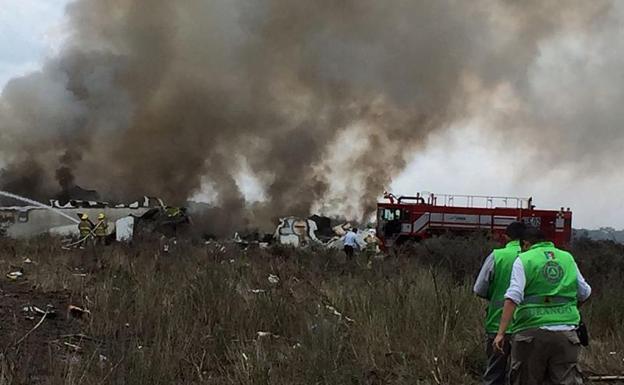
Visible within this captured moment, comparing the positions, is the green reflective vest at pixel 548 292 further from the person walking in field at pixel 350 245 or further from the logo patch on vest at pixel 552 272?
the person walking in field at pixel 350 245

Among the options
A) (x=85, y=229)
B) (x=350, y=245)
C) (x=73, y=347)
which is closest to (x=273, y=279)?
(x=73, y=347)

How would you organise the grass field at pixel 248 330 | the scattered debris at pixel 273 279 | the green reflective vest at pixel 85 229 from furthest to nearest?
the green reflective vest at pixel 85 229 < the scattered debris at pixel 273 279 < the grass field at pixel 248 330

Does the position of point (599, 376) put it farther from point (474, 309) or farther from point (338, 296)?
point (338, 296)

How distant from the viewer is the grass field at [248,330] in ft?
18.2

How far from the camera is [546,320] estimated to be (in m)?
5.25

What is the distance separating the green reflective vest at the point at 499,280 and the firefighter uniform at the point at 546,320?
0.74 metres

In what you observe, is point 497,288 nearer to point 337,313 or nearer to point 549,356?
point 549,356

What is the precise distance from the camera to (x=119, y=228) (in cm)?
2562

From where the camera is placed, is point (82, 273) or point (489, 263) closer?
point (489, 263)

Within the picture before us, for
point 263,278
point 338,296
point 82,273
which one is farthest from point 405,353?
point 82,273

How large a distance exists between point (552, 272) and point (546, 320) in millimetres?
364

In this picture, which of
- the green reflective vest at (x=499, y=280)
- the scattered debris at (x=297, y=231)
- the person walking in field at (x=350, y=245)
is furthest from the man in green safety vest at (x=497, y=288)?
the scattered debris at (x=297, y=231)

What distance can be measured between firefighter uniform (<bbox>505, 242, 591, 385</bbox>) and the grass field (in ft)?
3.55

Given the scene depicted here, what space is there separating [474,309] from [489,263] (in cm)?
243
